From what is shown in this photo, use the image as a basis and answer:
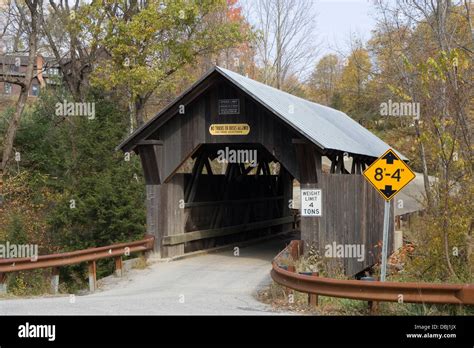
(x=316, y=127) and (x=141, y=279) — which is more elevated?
(x=316, y=127)

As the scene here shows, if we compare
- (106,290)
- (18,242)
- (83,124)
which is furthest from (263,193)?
(106,290)

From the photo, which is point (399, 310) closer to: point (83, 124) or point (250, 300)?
point (250, 300)

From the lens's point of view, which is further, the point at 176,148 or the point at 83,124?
the point at 83,124

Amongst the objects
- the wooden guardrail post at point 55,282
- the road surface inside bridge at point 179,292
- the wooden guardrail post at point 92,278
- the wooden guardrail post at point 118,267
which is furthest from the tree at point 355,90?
the wooden guardrail post at point 55,282

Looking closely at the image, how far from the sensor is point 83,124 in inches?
789

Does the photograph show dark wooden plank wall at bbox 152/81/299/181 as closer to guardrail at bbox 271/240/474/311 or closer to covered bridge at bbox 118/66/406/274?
covered bridge at bbox 118/66/406/274

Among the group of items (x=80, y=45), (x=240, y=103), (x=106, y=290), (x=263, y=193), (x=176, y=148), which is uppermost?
(x=80, y=45)

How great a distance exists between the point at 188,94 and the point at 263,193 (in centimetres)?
769

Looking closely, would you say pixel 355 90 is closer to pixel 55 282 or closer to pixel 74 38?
pixel 74 38

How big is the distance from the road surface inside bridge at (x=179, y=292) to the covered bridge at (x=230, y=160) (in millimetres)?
1265

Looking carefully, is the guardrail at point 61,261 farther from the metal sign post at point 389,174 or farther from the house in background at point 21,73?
the house in background at point 21,73

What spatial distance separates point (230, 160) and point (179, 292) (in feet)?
23.7

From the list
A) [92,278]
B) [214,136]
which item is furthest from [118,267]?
[214,136]
